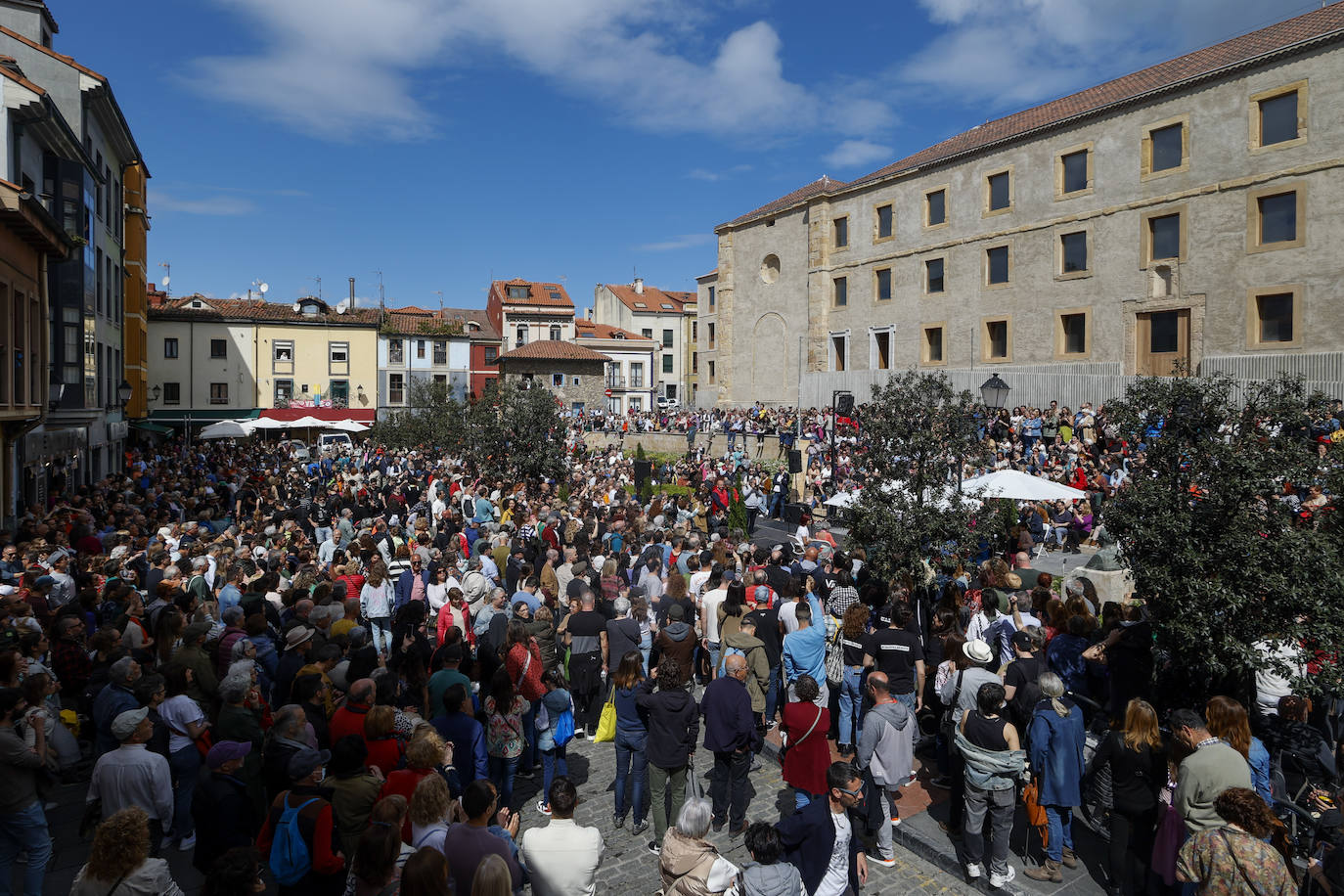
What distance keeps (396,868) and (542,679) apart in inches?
122

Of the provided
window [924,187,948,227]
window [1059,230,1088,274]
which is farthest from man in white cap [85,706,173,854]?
window [924,187,948,227]

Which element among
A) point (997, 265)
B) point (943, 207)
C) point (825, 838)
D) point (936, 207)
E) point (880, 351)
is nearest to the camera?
point (825, 838)

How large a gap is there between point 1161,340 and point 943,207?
440 inches

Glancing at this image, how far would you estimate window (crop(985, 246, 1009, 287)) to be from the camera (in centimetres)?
3278

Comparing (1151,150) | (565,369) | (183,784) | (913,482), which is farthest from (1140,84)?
(565,369)

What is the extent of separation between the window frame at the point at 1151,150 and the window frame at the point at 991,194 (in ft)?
16.3

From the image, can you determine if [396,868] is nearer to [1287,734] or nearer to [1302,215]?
[1287,734]

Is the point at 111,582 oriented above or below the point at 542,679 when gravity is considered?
above

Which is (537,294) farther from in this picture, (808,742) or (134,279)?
(808,742)

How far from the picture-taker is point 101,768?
16.5ft

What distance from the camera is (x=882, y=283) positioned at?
1503 inches

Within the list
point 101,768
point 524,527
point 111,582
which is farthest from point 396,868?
point 524,527

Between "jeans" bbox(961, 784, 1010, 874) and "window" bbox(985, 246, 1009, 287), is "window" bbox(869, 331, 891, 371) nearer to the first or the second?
"window" bbox(985, 246, 1009, 287)

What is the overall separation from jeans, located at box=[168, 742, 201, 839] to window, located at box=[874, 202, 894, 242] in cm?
3667
